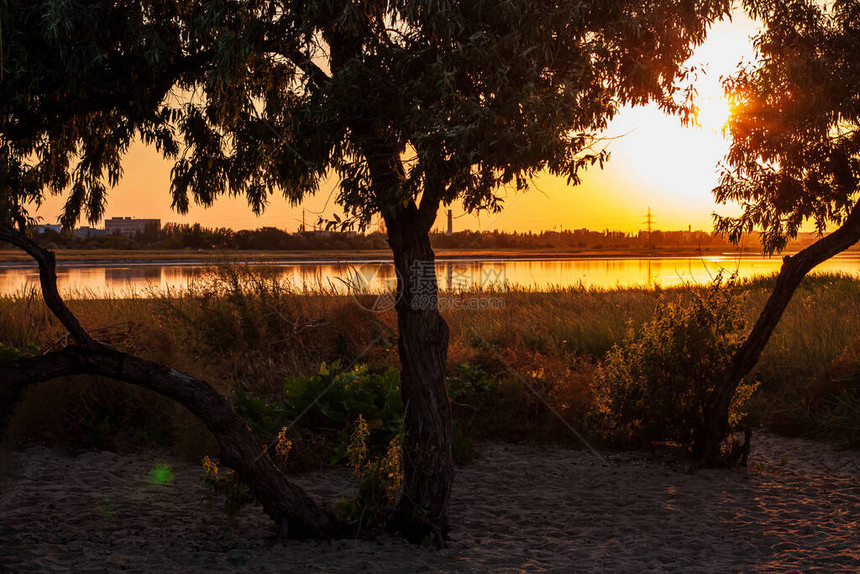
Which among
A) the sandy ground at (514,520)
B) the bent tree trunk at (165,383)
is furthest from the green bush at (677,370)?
the bent tree trunk at (165,383)

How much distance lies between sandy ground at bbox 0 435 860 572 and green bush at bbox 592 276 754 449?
0.41 m

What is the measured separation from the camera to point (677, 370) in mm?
7387

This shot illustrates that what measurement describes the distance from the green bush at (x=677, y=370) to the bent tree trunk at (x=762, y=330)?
0.17 m

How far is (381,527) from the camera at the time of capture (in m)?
5.69

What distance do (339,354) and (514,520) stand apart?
16.3ft

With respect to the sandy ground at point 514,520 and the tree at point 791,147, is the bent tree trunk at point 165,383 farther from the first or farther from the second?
the tree at point 791,147

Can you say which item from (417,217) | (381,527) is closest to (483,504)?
(381,527)

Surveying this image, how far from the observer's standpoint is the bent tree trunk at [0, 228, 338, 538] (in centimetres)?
454

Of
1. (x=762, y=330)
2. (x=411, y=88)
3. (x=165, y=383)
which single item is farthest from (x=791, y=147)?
(x=165, y=383)

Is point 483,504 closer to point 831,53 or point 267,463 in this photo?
point 267,463

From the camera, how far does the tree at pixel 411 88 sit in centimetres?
423

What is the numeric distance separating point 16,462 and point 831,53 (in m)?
8.45

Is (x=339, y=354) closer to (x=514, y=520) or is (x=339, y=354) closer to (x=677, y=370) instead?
(x=677, y=370)

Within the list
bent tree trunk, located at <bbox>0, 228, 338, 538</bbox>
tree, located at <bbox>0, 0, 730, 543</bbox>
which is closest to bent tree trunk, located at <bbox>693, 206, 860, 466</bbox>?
tree, located at <bbox>0, 0, 730, 543</bbox>
